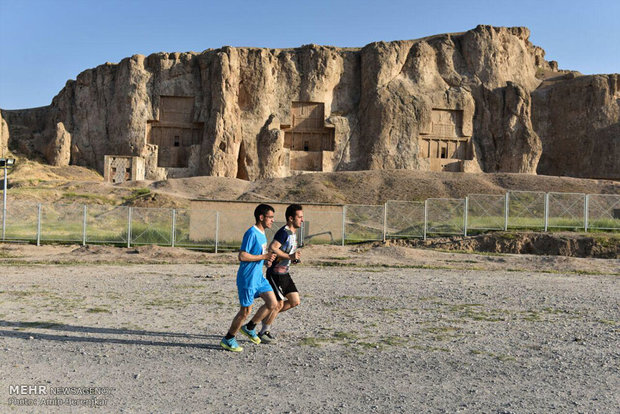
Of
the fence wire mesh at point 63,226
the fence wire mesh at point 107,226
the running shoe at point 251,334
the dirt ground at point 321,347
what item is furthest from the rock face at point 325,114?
the running shoe at point 251,334

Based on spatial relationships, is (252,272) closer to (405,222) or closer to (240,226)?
(240,226)

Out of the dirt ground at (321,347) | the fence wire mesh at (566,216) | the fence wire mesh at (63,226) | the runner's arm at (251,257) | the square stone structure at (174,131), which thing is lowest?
the dirt ground at (321,347)

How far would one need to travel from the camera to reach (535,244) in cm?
2175

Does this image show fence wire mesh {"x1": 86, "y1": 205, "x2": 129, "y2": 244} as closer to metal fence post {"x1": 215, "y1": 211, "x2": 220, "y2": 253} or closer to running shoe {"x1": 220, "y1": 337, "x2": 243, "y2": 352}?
metal fence post {"x1": 215, "y1": 211, "x2": 220, "y2": 253}

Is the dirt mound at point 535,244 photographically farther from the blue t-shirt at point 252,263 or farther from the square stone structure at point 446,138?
the square stone structure at point 446,138

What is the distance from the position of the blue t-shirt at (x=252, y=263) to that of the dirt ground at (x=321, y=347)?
0.84 metres

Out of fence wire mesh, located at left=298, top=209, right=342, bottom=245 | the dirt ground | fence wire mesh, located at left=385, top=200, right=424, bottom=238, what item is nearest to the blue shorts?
the dirt ground

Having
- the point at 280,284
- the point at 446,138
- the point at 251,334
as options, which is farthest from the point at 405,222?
the point at 446,138

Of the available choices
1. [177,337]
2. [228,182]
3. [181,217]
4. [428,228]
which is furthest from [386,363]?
[228,182]

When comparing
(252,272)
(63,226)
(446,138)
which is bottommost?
(63,226)

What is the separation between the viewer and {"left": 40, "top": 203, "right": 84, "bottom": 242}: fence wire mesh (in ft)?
71.5

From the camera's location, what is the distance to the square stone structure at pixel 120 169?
4847 centimetres

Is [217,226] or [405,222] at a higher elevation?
[405,222]

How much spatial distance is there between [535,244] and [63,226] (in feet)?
67.5
